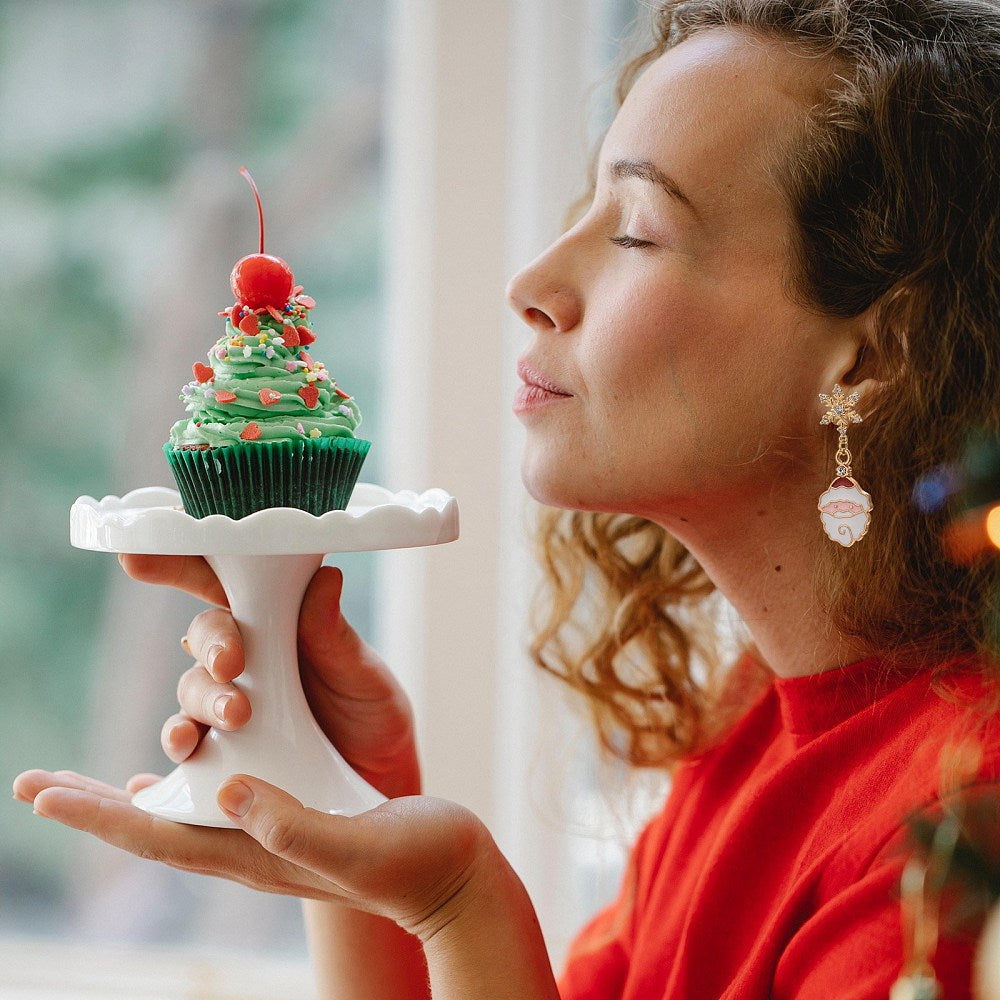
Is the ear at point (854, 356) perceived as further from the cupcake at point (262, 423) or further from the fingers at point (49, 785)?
the fingers at point (49, 785)

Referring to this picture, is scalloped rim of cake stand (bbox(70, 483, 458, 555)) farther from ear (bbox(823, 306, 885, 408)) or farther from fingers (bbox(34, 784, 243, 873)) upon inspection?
ear (bbox(823, 306, 885, 408))

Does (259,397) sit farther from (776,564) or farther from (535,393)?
(776,564)

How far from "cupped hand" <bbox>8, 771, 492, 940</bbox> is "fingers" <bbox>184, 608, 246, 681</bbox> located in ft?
0.31

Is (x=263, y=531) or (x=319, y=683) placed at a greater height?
(x=263, y=531)

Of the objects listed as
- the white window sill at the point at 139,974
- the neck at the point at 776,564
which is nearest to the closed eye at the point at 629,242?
the neck at the point at 776,564

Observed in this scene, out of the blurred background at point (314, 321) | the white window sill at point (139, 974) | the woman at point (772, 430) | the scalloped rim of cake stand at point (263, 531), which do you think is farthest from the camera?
the white window sill at point (139, 974)

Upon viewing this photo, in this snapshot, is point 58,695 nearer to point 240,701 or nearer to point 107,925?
point 107,925

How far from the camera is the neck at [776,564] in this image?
0.97 m

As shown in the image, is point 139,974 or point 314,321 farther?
point 139,974

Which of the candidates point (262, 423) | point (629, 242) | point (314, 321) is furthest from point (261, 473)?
point (314, 321)

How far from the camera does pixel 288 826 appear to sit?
755 mm

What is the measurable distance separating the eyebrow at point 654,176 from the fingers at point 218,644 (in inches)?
19.8

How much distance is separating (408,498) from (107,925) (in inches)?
53.1

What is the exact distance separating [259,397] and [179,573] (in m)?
0.23
